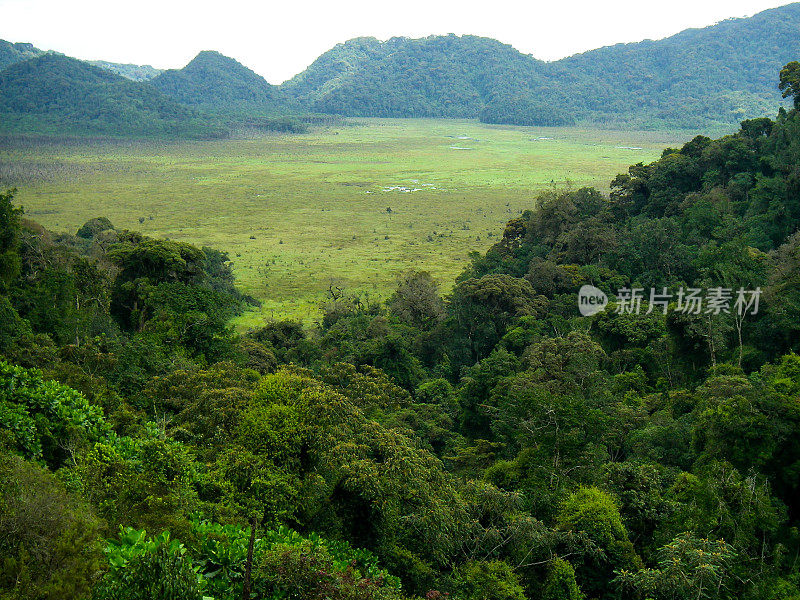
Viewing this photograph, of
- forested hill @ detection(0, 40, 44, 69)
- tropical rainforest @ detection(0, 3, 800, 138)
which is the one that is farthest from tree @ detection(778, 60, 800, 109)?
forested hill @ detection(0, 40, 44, 69)

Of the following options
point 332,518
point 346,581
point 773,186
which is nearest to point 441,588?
point 332,518

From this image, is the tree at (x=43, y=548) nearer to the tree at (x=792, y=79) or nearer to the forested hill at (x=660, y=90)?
the tree at (x=792, y=79)

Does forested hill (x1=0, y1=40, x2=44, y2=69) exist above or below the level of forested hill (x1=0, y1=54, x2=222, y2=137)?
above

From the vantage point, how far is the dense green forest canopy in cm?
679

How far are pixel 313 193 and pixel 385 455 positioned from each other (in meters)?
65.9

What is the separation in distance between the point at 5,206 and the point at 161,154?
93.7 metres

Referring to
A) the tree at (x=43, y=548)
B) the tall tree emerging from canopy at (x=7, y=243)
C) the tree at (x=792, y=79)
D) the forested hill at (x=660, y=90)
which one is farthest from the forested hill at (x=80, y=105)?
the tree at (x=43, y=548)

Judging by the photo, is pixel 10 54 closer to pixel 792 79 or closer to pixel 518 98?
pixel 518 98

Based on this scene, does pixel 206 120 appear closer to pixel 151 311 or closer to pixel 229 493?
pixel 151 311

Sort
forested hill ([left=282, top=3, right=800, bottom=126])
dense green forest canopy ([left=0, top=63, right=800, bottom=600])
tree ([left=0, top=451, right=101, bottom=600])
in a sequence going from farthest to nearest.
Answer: forested hill ([left=282, top=3, right=800, bottom=126]) < dense green forest canopy ([left=0, top=63, right=800, bottom=600]) < tree ([left=0, top=451, right=101, bottom=600])

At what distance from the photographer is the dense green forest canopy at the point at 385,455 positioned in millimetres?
6785

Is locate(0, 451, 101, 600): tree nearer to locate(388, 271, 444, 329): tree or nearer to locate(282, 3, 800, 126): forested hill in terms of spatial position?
locate(388, 271, 444, 329): tree

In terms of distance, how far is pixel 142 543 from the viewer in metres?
5.89

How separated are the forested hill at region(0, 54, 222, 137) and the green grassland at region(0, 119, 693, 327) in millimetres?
11889
